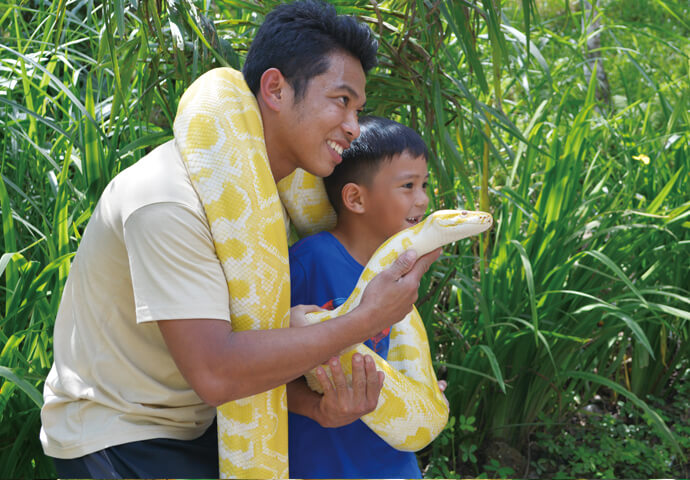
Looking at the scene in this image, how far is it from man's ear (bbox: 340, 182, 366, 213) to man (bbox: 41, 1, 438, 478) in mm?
211

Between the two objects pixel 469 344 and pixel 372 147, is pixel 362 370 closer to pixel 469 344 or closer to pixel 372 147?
pixel 372 147

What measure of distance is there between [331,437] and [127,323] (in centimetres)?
62

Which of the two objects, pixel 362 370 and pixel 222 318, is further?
pixel 362 370

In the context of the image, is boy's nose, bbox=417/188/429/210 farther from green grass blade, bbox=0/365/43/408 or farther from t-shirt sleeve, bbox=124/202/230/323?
green grass blade, bbox=0/365/43/408

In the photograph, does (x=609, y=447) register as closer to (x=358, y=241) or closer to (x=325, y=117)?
(x=358, y=241)

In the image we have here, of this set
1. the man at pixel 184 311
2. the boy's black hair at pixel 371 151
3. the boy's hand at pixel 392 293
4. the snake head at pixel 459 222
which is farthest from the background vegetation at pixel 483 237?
the boy's hand at pixel 392 293

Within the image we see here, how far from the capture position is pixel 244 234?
5.16ft

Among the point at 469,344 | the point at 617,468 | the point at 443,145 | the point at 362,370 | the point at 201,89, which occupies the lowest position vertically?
the point at 617,468

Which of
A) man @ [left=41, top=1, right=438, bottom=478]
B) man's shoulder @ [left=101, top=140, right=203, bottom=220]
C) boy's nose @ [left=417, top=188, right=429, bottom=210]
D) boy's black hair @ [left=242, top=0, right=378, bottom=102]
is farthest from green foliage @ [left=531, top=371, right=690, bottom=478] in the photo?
man's shoulder @ [left=101, top=140, right=203, bottom=220]

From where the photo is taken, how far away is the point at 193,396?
166 cm

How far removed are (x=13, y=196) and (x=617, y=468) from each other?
2750 mm

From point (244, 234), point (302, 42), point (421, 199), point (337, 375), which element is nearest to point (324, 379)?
point (337, 375)

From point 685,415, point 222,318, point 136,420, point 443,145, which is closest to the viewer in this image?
point 222,318

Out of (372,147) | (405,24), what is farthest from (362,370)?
(405,24)
